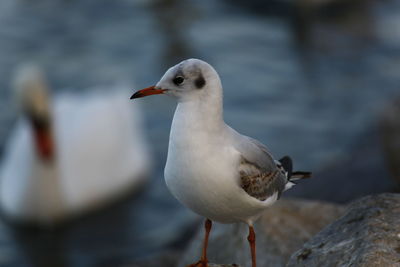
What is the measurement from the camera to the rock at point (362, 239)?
395cm

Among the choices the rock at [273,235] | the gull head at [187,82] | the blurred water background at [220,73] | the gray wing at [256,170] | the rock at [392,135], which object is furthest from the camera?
the blurred water background at [220,73]

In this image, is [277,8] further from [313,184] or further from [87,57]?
[313,184]

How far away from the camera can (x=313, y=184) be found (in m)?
8.09

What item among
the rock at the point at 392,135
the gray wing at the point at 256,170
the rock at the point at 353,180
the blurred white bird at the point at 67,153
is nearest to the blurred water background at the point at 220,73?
the rock at the point at 353,180

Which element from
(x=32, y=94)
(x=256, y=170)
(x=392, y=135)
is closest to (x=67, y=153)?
(x=32, y=94)

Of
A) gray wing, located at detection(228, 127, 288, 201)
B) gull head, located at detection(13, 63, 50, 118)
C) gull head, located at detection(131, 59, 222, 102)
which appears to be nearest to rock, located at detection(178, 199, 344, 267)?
gray wing, located at detection(228, 127, 288, 201)

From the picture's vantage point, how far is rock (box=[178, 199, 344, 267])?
546 centimetres

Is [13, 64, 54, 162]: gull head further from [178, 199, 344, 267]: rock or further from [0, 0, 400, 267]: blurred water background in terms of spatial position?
[178, 199, 344, 267]: rock

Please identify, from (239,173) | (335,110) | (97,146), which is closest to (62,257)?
(97,146)

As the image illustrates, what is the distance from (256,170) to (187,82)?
0.62 metres

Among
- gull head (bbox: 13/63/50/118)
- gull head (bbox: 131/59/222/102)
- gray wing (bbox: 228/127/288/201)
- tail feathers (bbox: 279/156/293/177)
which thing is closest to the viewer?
gull head (bbox: 131/59/222/102)

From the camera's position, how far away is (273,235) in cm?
555

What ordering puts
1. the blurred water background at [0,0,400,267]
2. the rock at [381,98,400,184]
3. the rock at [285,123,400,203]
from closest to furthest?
1. the rock at [285,123,400,203]
2. the rock at [381,98,400,184]
3. the blurred water background at [0,0,400,267]

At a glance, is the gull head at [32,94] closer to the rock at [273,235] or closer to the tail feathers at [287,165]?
the rock at [273,235]
